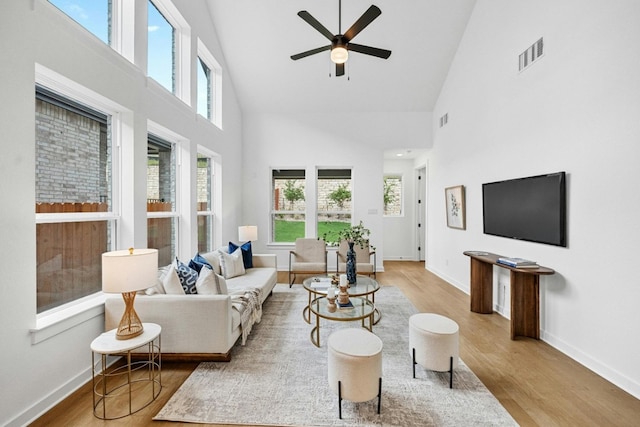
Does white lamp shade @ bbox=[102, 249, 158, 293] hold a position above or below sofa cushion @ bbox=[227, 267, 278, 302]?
above

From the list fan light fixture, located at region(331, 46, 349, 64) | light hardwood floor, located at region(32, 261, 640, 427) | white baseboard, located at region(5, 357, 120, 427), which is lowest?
light hardwood floor, located at region(32, 261, 640, 427)

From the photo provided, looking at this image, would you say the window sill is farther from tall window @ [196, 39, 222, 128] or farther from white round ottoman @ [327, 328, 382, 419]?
tall window @ [196, 39, 222, 128]

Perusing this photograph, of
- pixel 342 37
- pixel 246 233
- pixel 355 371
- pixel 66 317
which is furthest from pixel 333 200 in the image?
pixel 66 317

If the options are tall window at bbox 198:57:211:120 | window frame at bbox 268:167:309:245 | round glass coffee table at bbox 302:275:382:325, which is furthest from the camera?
window frame at bbox 268:167:309:245

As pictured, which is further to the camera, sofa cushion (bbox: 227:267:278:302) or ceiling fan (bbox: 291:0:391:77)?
sofa cushion (bbox: 227:267:278:302)

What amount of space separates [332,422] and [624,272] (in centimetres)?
253

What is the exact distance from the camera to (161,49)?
12.1ft

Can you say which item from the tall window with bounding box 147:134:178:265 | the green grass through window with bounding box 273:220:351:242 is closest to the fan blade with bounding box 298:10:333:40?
the tall window with bounding box 147:134:178:265

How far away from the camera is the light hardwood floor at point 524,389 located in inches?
76.7

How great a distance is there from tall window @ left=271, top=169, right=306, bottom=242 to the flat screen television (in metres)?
3.74

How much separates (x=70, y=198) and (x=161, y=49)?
235 cm

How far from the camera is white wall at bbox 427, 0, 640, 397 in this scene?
7.47 ft

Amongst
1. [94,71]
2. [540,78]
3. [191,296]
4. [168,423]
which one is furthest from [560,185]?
[94,71]

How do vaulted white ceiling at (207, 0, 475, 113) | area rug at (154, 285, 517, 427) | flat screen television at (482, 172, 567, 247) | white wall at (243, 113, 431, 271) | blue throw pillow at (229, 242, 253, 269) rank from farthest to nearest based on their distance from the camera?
white wall at (243, 113, 431, 271) → blue throw pillow at (229, 242, 253, 269) → vaulted white ceiling at (207, 0, 475, 113) → flat screen television at (482, 172, 567, 247) → area rug at (154, 285, 517, 427)
